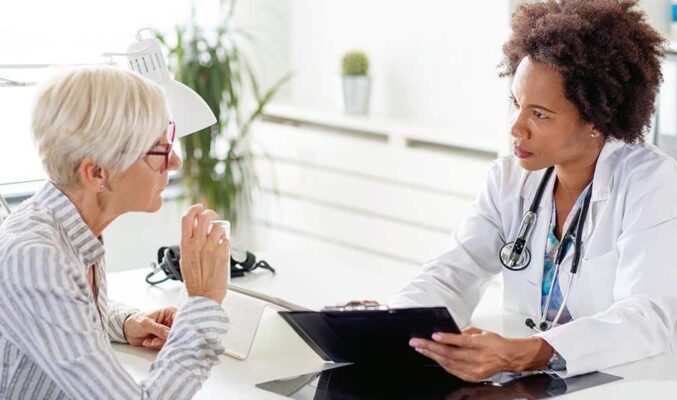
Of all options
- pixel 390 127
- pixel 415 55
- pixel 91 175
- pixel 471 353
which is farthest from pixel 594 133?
pixel 415 55

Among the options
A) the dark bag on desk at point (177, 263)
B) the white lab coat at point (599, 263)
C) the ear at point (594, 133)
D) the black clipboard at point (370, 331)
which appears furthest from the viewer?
the dark bag on desk at point (177, 263)

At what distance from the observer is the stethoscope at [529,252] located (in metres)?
2.45

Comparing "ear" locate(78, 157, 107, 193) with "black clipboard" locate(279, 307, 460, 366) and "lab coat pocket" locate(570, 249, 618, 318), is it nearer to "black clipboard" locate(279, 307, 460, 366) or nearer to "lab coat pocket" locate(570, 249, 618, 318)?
"black clipboard" locate(279, 307, 460, 366)

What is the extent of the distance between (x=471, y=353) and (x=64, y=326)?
0.77m

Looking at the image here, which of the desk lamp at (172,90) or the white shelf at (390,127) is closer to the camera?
the desk lamp at (172,90)

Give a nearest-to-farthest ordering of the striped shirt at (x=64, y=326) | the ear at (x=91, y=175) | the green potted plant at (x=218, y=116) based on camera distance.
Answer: the striped shirt at (x=64, y=326) < the ear at (x=91, y=175) < the green potted plant at (x=218, y=116)

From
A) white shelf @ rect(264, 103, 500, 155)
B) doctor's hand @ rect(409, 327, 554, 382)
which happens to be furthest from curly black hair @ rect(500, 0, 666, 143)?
white shelf @ rect(264, 103, 500, 155)

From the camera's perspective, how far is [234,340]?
2293mm

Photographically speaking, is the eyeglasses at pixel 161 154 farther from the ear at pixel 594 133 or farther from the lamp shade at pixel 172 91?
the ear at pixel 594 133

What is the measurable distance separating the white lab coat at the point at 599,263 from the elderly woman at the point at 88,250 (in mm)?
696

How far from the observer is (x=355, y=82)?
15.8ft

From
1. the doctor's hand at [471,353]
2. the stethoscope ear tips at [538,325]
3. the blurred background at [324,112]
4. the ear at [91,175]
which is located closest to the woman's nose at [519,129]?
the stethoscope ear tips at [538,325]

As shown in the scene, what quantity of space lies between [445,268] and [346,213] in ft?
7.59

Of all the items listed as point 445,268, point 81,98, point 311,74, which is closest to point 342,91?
point 311,74
